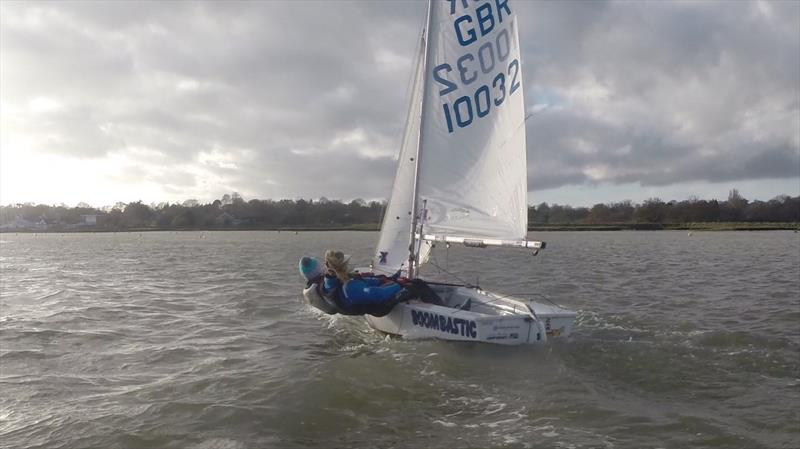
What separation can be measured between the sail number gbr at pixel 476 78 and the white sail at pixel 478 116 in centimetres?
2

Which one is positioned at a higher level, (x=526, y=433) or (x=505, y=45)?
(x=505, y=45)

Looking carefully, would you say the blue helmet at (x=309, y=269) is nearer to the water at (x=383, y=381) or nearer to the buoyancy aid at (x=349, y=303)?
the buoyancy aid at (x=349, y=303)

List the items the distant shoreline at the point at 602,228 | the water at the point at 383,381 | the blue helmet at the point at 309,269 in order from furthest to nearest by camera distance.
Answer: the distant shoreline at the point at 602,228 < the blue helmet at the point at 309,269 < the water at the point at 383,381

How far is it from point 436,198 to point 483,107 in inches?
74.2

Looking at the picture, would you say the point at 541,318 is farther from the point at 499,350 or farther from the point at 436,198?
the point at 436,198

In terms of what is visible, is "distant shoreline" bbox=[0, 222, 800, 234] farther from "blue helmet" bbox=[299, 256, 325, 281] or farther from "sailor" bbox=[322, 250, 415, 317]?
"sailor" bbox=[322, 250, 415, 317]

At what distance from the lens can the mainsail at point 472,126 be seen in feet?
33.1

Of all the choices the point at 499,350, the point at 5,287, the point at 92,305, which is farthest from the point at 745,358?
the point at 5,287

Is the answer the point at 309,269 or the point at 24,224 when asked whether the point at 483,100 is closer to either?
the point at 309,269

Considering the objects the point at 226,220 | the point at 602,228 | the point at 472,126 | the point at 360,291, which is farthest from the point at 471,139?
the point at 226,220

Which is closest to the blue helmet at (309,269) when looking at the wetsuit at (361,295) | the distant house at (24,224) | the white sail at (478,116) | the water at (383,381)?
the wetsuit at (361,295)

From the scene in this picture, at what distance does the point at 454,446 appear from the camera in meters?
5.27

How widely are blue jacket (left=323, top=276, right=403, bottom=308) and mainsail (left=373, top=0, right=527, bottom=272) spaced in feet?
6.32

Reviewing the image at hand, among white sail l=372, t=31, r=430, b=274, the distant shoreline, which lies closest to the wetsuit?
white sail l=372, t=31, r=430, b=274
